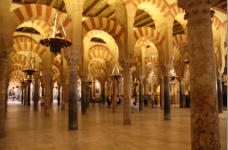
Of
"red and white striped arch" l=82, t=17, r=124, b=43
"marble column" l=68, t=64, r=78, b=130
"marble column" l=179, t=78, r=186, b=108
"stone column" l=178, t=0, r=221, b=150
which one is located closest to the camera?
"stone column" l=178, t=0, r=221, b=150

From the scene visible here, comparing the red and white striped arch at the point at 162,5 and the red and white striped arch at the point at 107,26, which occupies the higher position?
the red and white striped arch at the point at 162,5

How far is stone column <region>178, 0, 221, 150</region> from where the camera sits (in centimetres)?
207

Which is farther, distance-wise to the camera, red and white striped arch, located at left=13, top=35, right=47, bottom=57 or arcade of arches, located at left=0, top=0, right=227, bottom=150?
red and white striped arch, located at left=13, top=35, right=47, bottom=57

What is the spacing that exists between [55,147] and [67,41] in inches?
85.3

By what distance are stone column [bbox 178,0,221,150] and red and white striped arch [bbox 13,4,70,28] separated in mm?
3871

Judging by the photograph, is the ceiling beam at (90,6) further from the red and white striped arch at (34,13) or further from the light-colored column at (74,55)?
the light-colored column at (74,55)

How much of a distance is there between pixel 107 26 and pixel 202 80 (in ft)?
15.8

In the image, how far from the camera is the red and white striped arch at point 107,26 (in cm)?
632

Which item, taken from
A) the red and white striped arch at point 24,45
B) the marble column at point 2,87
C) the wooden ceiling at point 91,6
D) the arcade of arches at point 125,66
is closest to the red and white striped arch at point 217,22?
the arcade of arches at point 125,66

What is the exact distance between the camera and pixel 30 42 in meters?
8.84

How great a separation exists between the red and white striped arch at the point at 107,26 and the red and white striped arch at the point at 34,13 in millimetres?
1295

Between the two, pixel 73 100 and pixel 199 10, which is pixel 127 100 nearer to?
pixel 73 100

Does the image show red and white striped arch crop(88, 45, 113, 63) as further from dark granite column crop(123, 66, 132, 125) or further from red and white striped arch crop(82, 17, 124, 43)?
dark granite column crop(123, 66, 132, 125)

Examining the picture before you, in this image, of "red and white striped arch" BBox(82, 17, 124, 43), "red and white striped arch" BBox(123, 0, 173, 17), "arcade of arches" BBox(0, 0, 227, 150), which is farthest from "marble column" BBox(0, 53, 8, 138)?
"red and white striped arch" BBox(123, 0, 173, 17)
